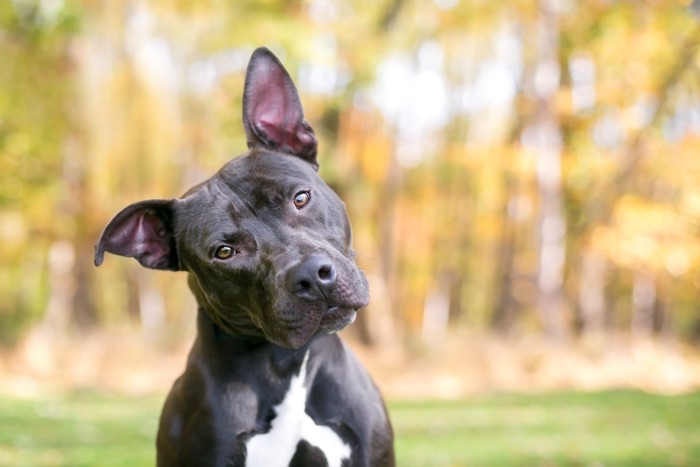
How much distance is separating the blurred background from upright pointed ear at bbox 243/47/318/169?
33.1 ft

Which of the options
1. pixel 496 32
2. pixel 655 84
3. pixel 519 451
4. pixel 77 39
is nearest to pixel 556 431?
pixel 519 451

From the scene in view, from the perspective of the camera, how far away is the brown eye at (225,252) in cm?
342

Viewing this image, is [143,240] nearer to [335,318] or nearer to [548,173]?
[335,318]

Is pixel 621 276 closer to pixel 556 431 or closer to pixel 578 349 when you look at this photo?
pixel 578 349

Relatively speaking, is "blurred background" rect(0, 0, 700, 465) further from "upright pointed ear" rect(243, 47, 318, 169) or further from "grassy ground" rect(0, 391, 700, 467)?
"upright pointed ear" rect(243, 47, 318, 169)

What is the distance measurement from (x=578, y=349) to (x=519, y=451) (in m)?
10.5

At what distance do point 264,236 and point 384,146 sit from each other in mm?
22691

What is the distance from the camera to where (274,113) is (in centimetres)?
399

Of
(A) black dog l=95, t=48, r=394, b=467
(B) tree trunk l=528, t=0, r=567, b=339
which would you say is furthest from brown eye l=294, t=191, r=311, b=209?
(B) tree trunk l=528, t=0, r=567, b=339

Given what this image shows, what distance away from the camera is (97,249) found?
351 cm

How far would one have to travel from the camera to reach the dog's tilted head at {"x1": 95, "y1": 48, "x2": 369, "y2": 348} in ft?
10.6

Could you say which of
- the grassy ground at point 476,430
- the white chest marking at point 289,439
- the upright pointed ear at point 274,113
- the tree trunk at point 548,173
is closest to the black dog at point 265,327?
the white chest marking at point 289,439

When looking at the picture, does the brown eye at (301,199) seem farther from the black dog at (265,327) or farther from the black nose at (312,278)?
the black nose at (312,278)

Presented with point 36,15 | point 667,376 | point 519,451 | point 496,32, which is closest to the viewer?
point 519,451
